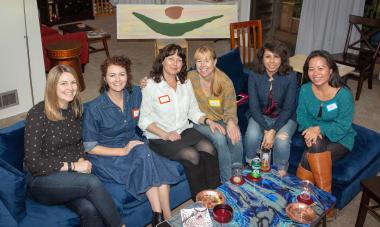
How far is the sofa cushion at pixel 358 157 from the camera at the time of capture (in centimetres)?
280

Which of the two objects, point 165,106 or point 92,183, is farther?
point 165,106

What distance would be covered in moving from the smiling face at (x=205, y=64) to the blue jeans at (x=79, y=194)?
3.88 ft

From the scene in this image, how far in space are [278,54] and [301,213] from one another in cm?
131

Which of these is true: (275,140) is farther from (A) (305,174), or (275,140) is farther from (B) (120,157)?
(B) (120,157)

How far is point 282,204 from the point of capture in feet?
7.57

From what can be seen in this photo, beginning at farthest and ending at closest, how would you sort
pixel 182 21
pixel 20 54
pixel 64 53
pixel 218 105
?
pixel 182 21
pixel 64 53
pixel 20 54
pixel 218 105

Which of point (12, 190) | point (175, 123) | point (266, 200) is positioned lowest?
point (266, 200)

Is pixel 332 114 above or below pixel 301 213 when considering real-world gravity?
above

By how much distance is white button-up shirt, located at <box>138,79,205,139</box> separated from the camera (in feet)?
9.43

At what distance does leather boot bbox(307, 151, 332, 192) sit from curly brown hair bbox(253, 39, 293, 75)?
0.76m

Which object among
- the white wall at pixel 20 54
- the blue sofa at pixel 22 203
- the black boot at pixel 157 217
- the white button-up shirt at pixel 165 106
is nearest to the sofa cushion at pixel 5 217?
the blue sofa at pixel 22 203

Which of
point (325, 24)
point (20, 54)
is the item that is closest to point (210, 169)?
point (20, 54)

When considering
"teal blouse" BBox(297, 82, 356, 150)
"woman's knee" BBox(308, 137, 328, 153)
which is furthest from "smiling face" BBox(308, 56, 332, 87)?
"woman's knee" BBox(308, 137, 328, 153)

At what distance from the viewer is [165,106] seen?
114 inches
